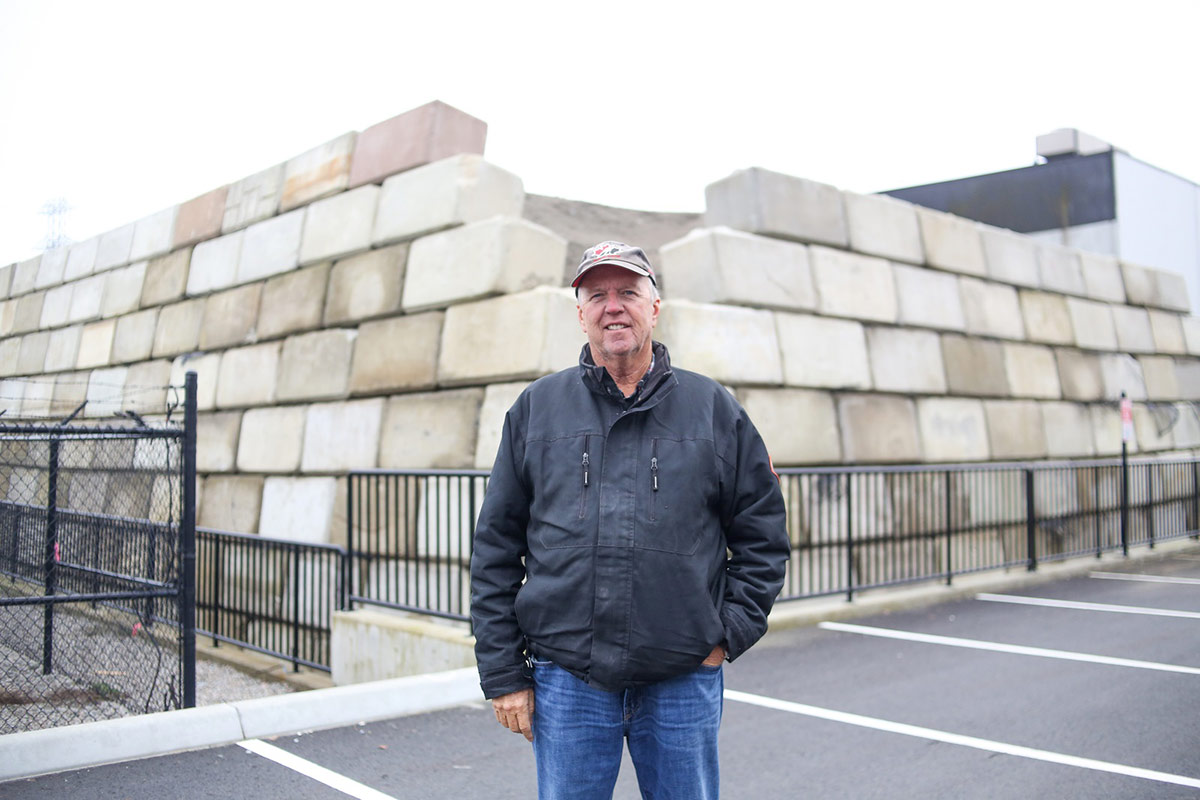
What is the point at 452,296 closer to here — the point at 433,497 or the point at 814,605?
the point at 433,497


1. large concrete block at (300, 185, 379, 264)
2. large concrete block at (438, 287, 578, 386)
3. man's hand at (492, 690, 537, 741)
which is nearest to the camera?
man's hand at (492, 690, 537, 741)

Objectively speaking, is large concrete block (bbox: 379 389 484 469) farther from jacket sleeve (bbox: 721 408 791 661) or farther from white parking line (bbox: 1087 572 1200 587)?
white parking line (bbox: 1087 572 1200 587)

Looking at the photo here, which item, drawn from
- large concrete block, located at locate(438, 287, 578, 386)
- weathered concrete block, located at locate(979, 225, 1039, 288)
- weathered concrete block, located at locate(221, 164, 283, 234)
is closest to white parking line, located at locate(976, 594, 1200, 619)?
weathered concrete block, located at locate(979, 225, 1039, 288)

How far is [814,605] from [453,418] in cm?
385

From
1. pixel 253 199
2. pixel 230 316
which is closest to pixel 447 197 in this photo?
pixel 253 199

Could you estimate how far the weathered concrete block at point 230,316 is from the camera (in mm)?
11734

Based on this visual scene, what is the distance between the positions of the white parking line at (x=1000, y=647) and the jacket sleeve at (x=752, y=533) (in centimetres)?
542

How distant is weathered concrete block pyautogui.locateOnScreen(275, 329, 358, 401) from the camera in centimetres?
1012

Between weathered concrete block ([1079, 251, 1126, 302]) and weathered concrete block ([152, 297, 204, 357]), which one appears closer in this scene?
weathered concrete block ([152, 297, 204, 357])

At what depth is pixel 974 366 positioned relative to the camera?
40.3 feet

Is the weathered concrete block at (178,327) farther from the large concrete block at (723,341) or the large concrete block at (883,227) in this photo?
the large concrete block at (883,227)

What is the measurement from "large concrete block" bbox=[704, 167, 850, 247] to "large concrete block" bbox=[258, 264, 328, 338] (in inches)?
179

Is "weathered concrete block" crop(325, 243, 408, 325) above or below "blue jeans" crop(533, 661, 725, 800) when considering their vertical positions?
above

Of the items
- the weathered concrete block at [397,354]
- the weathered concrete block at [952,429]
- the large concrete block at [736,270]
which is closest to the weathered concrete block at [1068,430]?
the weathered concrete block at [952,429]
